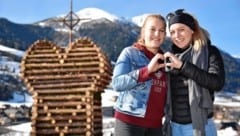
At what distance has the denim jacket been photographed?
13.3 ft

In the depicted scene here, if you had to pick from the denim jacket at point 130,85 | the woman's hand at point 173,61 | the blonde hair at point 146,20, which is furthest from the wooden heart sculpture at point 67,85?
the woman's hand at point 173,61

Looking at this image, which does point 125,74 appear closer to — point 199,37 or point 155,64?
point 155,64

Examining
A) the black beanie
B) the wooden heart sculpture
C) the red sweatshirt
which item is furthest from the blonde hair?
the wooden heart sculpture

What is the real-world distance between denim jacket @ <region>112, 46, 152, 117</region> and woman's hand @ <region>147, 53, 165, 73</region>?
0.12m

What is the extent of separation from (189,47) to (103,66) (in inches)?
159

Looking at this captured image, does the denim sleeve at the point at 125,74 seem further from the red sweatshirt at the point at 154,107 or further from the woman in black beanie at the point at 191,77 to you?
the woman in black beanie at the point at 191,77

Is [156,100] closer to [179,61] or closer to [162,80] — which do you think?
[162,80]

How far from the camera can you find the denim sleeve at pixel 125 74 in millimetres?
4039

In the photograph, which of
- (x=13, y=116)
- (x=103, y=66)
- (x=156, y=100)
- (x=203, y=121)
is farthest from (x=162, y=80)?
(x=13, y=116)

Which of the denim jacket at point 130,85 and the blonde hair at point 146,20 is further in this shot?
the blonde hair at point 146,20

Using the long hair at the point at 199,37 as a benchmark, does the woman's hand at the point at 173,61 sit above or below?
below

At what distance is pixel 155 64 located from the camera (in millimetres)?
4039

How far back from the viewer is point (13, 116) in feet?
207

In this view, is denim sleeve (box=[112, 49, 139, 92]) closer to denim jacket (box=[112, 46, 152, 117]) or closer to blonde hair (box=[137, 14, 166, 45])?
denim jacket (box=[112, 46, 152, 117])
